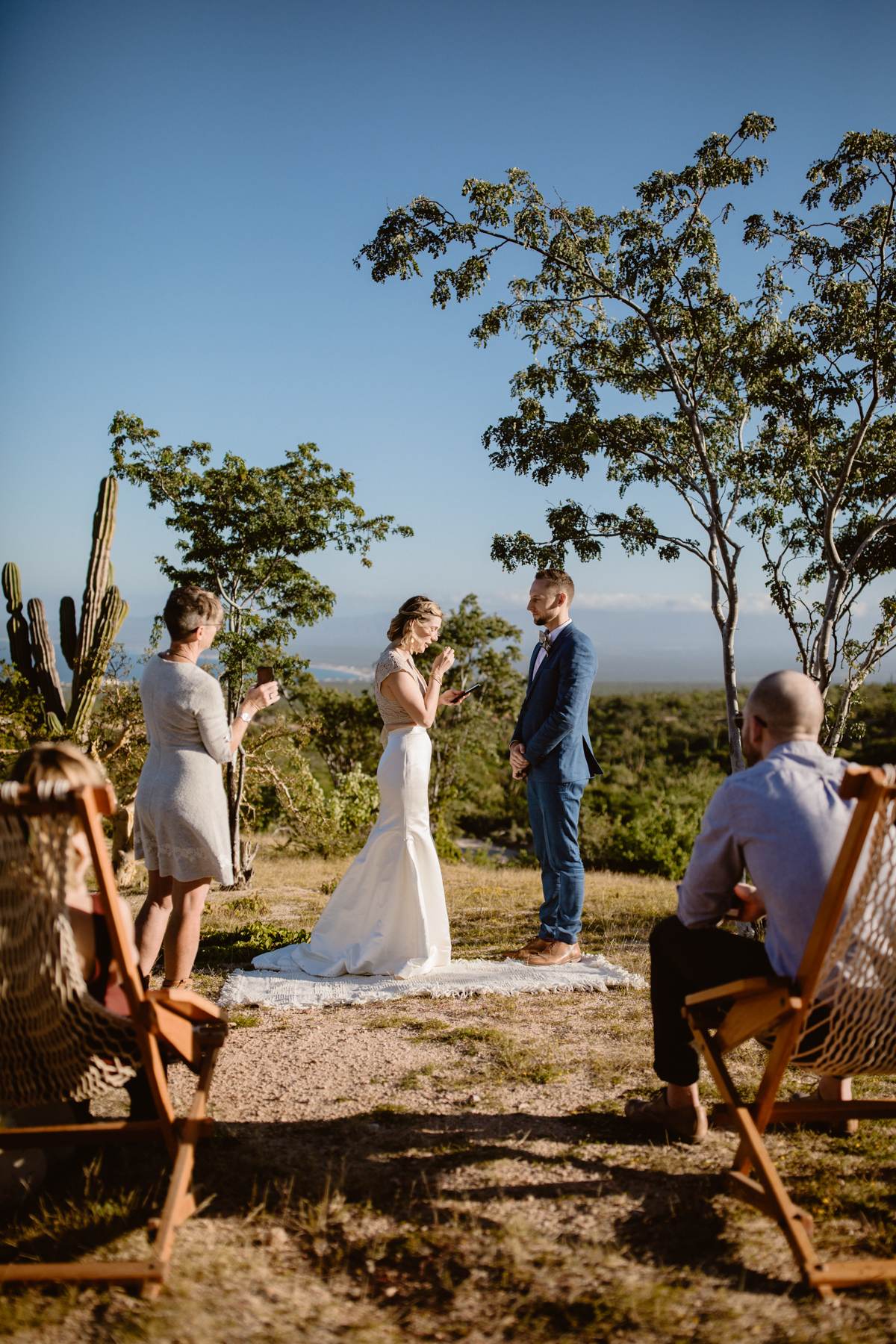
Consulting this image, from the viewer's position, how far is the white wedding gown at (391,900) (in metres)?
5.56

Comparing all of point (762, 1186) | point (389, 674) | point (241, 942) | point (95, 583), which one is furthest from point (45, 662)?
point (762, 1186)

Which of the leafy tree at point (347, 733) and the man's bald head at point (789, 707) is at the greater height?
the man's bald head at point (789, 707)

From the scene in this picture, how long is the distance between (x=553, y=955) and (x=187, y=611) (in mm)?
3218

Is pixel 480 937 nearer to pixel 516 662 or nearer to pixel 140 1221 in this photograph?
pixel 140 1221

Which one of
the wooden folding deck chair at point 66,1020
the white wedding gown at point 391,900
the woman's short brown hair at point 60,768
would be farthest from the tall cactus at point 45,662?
the woman's short brown hair at point 60,768

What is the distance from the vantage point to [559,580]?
5.96m

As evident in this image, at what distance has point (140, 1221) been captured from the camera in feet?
8.46

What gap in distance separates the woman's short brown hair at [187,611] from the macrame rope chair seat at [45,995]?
6.69 ft

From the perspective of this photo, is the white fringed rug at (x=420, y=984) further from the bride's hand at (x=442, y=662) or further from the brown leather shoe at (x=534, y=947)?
the bride's hand at (x=442, y=662)

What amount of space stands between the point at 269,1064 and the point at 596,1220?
1.79 m

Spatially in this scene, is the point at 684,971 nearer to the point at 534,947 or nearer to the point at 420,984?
the point at 420,984

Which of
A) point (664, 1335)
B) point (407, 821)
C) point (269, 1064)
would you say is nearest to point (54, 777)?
point (664, 1335)

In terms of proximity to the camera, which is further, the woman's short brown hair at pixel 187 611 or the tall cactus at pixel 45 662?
the tall cactus at pixel 45 662

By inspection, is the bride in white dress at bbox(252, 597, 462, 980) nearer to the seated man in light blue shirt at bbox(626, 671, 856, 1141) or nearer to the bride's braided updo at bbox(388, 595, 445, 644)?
the bride's braided updo at bbox(388, 595, 445, 644)
